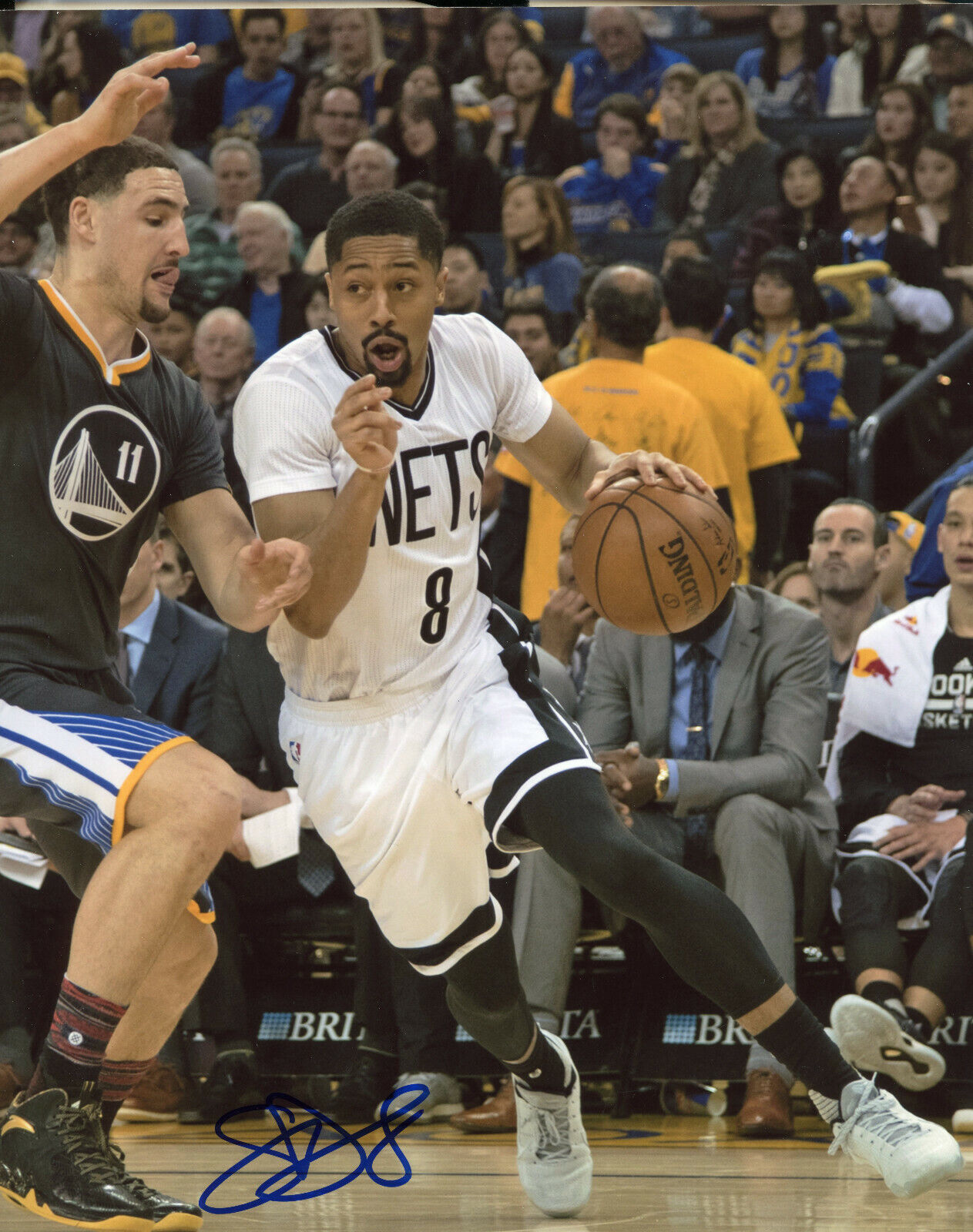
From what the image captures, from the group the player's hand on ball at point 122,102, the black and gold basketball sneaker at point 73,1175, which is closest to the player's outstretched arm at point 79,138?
the player's hand on ball at point 122,102

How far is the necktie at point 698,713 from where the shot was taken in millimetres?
5211

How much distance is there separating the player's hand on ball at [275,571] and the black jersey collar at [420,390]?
539 millimetres

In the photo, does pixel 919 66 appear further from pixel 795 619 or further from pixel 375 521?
pixel 375 521

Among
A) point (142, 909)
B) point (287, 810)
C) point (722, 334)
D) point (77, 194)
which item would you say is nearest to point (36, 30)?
point (722, 334)

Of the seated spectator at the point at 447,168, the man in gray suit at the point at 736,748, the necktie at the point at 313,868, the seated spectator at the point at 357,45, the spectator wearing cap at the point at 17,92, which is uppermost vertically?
the seated spectator at the point at 357,45

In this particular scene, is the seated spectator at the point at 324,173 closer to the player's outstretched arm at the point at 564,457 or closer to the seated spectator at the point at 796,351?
the seated spectator at the point at 796,351

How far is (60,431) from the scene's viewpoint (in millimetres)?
3244

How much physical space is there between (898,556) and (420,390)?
383 cm

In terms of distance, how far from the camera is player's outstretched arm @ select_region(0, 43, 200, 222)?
2.98 metres

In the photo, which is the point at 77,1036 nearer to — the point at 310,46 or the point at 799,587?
the point at 799,587

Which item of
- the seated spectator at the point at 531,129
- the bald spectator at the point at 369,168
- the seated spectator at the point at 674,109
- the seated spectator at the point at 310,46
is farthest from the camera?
the seated spectator at the point at 310,46

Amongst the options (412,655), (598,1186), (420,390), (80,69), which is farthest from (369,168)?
(598,1186)

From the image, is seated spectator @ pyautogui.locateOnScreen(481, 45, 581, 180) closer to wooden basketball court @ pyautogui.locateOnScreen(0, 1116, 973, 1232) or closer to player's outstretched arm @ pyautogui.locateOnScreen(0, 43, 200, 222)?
wooden basketball court @ pyautogui.locateOnScreen(0, 1116, 973, 1232)

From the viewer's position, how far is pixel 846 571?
6109 mm
